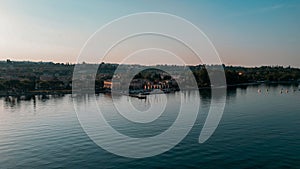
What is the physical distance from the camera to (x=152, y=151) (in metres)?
15.3

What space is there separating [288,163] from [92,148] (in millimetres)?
10209

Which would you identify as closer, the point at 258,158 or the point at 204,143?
the point at 258,158

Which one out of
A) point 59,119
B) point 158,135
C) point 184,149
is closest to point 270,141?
point 184,149

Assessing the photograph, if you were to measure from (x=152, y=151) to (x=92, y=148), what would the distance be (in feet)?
11.6

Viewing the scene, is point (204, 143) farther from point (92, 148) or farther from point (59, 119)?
point (59, 119)

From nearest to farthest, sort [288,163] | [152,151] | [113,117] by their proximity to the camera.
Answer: [288,163] < [152,151] < [113,117]

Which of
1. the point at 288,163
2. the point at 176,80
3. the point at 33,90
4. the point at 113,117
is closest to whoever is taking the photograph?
the point at 288,163

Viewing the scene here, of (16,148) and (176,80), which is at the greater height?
(176,80)

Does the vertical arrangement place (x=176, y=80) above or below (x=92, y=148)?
above

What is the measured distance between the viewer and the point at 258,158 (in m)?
13.8

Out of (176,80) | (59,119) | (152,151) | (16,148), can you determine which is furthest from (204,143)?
(176,80)

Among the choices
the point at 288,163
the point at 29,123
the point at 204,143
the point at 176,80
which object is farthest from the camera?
the point at 176,80

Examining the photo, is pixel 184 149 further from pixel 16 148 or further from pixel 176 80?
pixel 176 80

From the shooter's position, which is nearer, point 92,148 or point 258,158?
point 258,158
